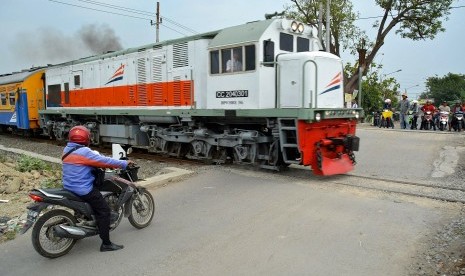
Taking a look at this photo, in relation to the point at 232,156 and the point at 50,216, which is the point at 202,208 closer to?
the point at 50,216

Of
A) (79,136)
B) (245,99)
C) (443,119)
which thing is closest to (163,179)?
(245,99)

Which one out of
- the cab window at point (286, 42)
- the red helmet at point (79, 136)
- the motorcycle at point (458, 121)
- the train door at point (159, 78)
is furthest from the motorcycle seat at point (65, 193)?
the motorcycle at point (458, 121)

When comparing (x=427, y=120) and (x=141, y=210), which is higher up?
(x=427, y=120)

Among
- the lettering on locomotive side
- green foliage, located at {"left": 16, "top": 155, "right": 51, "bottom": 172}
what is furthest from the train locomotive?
→ green foliage, located at {"left": 16, "top": 155, "right": 51, "bottom": 172}

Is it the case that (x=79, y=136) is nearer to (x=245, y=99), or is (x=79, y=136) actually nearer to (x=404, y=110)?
(x=245, y=99)

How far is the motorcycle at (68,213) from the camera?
16.4 ft

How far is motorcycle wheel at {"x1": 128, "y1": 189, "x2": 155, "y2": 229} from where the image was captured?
5.99 m

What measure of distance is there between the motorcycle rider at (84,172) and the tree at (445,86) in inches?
2890

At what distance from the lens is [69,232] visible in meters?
5.06

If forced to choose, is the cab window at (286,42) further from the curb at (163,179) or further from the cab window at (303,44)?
the curb at (163,179)

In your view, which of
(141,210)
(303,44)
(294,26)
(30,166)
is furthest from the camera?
(303,44)

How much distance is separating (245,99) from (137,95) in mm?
5064

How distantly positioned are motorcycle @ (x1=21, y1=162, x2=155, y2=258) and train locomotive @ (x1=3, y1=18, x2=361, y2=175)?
426cm

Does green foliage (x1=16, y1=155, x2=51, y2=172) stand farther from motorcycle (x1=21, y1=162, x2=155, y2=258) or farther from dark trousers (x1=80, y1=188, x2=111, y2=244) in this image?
dark trousers (x1=80, y1=188, x2=111, y2=244)
